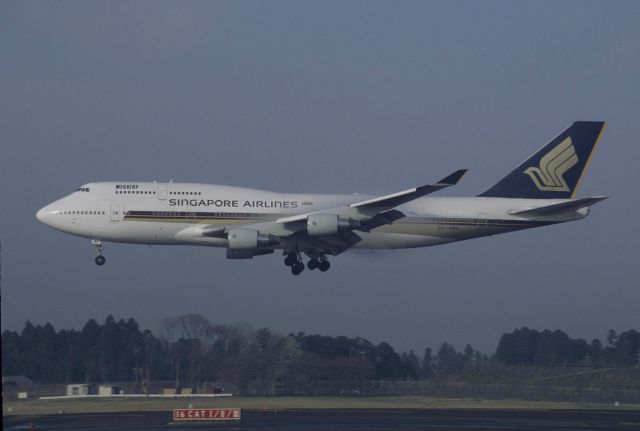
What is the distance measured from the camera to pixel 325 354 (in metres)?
67.2

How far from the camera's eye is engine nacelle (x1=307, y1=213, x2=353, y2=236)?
2099 inches

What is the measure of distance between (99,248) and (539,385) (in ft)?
94.8

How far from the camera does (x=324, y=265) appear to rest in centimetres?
5881

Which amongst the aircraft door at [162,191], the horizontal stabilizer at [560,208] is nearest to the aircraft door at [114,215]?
the aircraft door at [162,191]

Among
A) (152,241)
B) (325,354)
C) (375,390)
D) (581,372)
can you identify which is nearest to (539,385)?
(581,372)

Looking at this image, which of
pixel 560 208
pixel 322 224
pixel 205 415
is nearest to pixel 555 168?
pixel 560 208

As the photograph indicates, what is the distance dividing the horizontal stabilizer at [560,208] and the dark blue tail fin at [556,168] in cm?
287

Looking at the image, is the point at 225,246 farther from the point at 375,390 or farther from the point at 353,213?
the point at 375,390

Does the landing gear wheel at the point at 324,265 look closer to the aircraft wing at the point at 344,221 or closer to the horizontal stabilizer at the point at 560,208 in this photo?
the aircraft wing at the point at 344,221

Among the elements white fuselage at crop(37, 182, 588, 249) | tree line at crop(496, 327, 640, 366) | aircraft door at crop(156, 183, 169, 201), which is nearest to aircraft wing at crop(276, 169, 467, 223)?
white fuselage at crop(37, 182, 588, 249)

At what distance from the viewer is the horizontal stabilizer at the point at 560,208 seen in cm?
5403

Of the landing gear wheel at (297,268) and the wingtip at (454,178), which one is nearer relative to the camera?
the wingtip at (454,178)

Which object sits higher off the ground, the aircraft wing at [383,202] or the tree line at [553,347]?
the aircraft wing at [383,202]

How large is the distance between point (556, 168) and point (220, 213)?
72.3 feet
